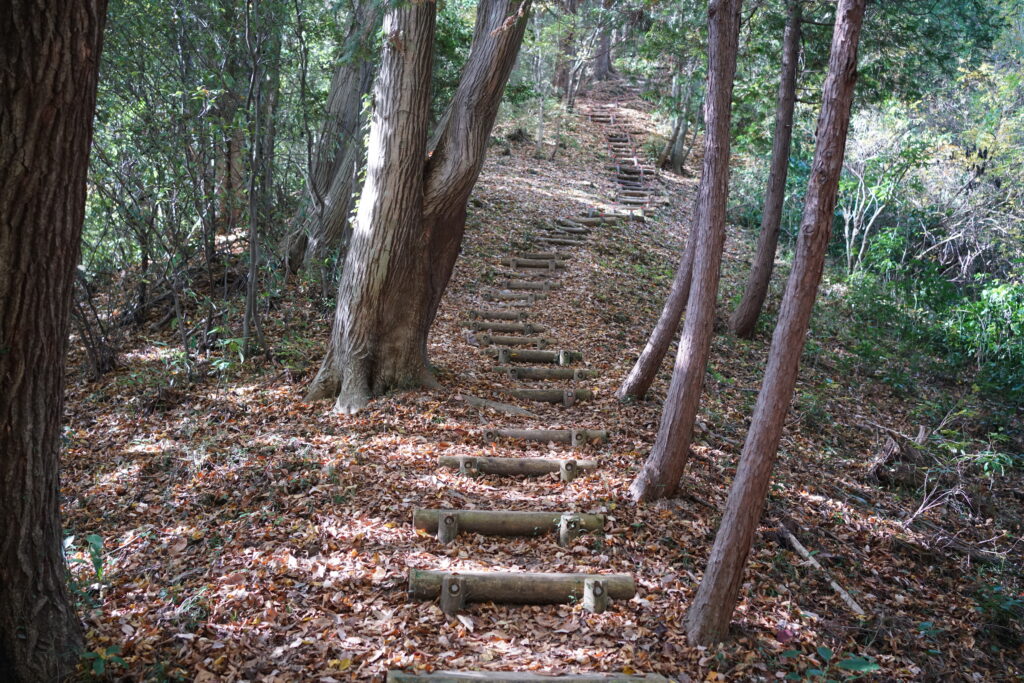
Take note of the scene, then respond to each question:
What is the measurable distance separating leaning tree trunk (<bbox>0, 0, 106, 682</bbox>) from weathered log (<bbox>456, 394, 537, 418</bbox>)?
4846mm

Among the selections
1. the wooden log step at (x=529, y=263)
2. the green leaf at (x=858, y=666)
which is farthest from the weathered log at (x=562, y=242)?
the green leaf at (x=858, y=666)

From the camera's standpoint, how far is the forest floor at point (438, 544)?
385cm

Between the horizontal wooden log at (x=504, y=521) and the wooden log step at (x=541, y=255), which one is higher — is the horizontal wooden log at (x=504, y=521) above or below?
below

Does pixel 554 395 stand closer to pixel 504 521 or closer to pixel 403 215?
pixel 403 215

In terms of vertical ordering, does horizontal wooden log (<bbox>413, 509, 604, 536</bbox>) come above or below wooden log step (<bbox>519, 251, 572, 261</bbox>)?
below

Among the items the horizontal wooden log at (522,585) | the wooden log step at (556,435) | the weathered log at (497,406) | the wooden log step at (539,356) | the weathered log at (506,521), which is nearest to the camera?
the horizontal wooden log at (522,585)

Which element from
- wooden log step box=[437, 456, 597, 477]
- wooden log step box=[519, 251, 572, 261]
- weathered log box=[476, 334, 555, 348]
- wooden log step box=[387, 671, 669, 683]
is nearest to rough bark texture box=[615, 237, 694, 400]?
weathered log box=[476, 334, 555, 348]

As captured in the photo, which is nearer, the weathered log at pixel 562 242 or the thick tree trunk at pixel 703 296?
the thick tree trunk at pixel 703 296

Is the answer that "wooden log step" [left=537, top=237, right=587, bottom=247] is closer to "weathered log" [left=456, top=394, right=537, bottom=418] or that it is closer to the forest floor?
the forest floor

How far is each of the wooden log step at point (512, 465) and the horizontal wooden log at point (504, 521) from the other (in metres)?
0.86

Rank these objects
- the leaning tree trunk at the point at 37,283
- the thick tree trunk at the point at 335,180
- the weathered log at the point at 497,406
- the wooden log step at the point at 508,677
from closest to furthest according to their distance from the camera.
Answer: the leaning tree trunk at the point at 37,283
the wooden log step at the point at 508,677
the weathered log at the point at 497,406
the thick tree trunk at the point at 335,180

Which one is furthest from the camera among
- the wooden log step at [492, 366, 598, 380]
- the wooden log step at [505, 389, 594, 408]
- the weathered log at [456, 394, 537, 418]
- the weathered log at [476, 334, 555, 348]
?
the weathered log at [476, 334, 555, 348]

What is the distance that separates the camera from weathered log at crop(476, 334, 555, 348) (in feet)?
33.2

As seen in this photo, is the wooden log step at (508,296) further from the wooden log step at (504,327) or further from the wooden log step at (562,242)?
the wooden log step at (562,242)
